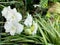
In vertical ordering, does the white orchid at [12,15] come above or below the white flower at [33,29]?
above

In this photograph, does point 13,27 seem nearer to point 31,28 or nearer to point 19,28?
point 19,28

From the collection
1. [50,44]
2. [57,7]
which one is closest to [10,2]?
[57,7]

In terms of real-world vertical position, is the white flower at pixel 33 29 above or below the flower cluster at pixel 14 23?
below

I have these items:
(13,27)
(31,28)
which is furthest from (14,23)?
(31,28)

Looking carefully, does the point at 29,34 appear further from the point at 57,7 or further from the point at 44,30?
the point at 57,7

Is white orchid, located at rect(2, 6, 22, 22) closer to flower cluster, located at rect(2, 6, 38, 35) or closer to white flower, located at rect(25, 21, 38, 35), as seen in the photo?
flower cluster, located at rect(2, 6, 38, 35)

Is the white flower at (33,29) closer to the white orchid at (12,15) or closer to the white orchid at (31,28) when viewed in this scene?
the white orchid at (31,28)

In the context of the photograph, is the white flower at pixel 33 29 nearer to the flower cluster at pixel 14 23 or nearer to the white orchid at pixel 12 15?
the flower cluster at pixel 14 23

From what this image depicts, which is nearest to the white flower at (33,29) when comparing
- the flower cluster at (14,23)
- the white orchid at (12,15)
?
the flower cluster at (14,23)

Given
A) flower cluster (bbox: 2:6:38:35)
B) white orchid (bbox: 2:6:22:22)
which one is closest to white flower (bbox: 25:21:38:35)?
flower cluster (bbox: 2:6:38:35)
